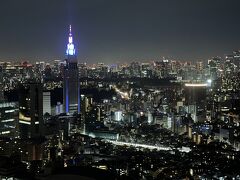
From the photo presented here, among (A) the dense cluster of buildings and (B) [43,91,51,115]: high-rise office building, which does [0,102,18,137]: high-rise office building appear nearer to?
(A) the dense cluster of buildings

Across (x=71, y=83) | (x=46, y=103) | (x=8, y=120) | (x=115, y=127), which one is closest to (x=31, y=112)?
(x=8, y=120)

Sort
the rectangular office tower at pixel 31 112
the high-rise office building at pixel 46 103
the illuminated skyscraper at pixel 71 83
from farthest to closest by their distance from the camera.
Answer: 1. the illuminated skyscraper at pixel 71 83
2. the high-rise office building at pixel 46 103
3. the rectangular office tower at pixel 31 112

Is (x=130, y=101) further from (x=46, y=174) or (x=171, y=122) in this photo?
(x=46, y=174)

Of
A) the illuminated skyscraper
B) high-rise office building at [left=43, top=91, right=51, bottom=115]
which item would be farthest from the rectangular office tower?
the illuminated skyscraper

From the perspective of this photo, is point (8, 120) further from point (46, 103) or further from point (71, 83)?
point (71, 83)

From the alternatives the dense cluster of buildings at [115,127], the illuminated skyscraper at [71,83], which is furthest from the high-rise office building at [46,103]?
the illuminated skyscraper at [71,83]

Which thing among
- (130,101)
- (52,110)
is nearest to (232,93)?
(130,101)

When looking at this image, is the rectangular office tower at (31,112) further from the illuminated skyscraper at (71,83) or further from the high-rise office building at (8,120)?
the illuminated skyscraper at (71,83)
